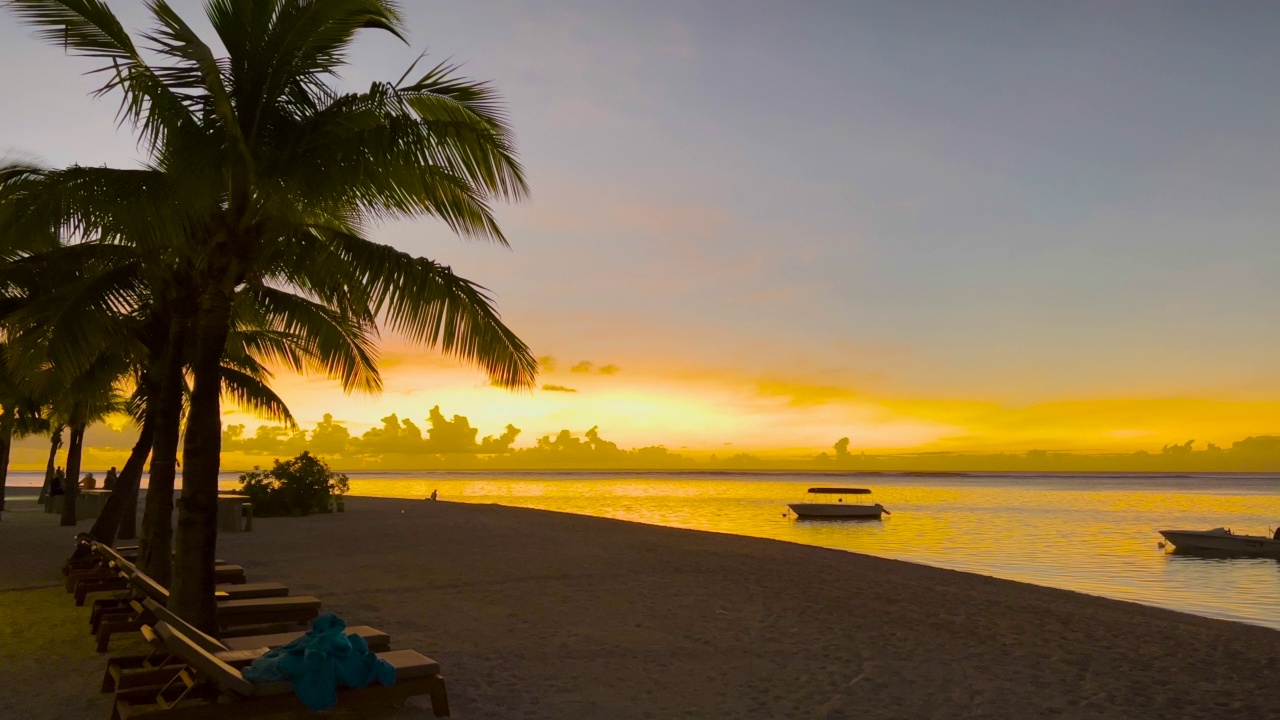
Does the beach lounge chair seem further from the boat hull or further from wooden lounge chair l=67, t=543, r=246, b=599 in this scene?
the boat hull

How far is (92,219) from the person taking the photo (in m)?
7.81

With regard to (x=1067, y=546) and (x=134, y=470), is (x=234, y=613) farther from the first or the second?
(x=1067, y=546)

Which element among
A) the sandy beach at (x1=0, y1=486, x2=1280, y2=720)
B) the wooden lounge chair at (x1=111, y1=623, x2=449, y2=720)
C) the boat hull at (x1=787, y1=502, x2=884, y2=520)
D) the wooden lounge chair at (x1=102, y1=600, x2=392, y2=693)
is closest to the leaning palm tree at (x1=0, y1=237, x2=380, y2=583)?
the sandy beach at (x1=0, y1=486, x2=1280, y2=720)

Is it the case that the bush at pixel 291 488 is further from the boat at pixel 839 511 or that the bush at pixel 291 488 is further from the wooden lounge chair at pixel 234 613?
the boat at pixel 839 511

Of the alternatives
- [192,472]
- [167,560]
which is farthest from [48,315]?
[192,472]

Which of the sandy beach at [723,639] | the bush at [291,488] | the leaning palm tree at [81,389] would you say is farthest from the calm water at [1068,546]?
the leaning palm tree at [81,389]

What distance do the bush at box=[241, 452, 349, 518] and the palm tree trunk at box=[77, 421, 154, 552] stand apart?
12516 mm

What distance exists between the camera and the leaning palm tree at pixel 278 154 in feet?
23.0

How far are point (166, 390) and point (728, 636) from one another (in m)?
7.09

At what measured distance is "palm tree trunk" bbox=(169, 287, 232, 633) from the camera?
7.32 m

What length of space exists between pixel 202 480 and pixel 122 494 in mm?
9940

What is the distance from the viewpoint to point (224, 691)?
543cm

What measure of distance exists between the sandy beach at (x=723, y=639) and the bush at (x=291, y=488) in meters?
10.7

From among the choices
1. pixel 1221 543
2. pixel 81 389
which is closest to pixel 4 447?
pixel 81 389
